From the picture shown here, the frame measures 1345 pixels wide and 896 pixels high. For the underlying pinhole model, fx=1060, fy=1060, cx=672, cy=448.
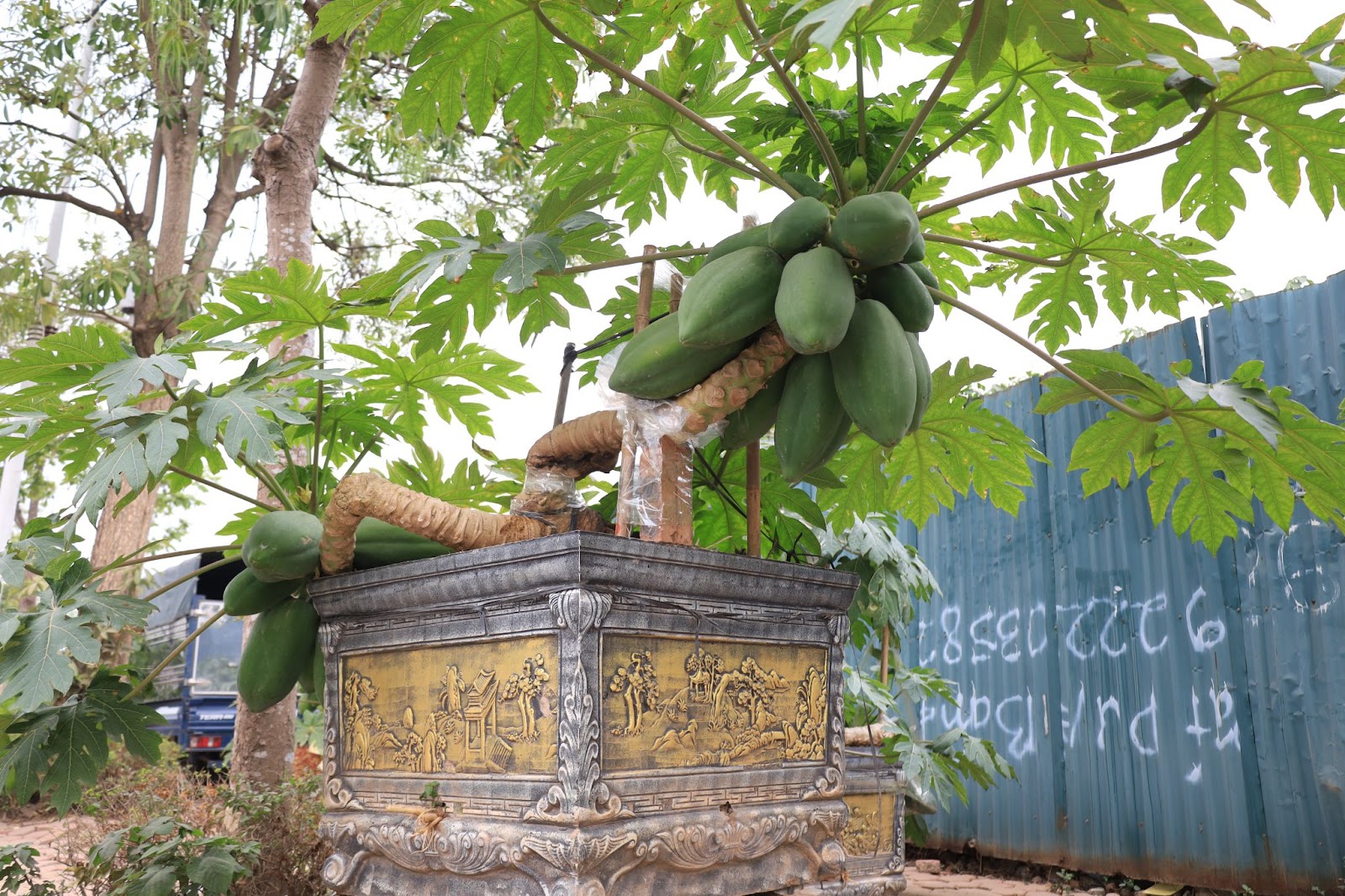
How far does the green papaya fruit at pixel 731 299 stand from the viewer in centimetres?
142

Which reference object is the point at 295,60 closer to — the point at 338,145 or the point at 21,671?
the point at 338,145

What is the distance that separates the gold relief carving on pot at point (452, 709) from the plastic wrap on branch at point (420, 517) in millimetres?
203

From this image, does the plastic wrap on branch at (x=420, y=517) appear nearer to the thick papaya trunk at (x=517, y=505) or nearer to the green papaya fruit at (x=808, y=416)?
the thick papaya trunk at (x=517, y=505)

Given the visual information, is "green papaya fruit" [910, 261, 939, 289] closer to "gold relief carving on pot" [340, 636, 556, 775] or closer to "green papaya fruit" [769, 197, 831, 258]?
"green papaya fruit" [769, 197, 831, 258]

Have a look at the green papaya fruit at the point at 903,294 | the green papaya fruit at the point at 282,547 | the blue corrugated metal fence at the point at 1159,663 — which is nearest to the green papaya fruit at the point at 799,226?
the green papaya fruit at the point at 903,294

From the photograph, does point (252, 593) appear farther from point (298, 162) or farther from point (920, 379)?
point (298, 162)

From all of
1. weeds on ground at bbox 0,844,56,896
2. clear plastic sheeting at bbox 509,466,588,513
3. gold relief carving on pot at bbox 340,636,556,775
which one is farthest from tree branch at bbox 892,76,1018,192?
weeds on ground at bbox 0,844,56,896

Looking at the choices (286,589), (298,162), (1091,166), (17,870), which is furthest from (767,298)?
(298,162)

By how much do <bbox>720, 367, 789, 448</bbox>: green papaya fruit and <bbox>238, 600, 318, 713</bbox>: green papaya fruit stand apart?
83cm

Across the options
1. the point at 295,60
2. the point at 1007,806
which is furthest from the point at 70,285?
the point at 1007,806

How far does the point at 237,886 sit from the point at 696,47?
2.29 m

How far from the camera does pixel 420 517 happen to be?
167cm

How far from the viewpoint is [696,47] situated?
2135 millimetres

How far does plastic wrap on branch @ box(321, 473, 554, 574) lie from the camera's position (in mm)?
1656
